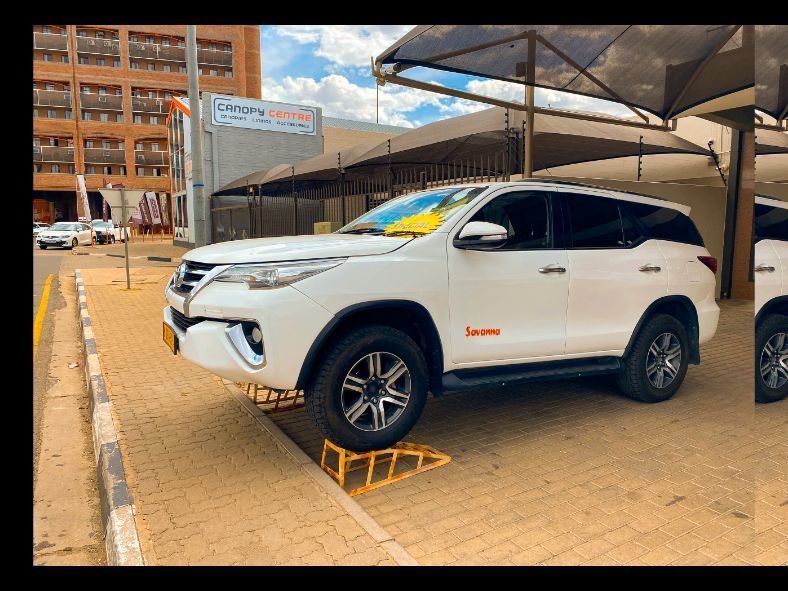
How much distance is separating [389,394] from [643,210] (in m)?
2.98

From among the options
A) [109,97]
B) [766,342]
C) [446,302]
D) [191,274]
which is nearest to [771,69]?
[766,342]

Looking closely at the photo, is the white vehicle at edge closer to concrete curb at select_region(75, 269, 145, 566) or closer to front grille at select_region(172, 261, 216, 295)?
front grille at select_region(172, 261, 216, 295)

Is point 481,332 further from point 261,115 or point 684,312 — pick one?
point 261,115

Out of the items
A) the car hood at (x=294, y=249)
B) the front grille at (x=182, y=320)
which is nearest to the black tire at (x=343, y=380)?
the car hood at (x=294, y=249)

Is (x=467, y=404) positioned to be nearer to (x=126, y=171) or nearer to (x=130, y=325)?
(x=130, y=325)

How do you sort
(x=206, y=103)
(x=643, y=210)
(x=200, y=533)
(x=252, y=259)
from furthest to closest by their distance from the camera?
(x=206, y=103), (x=643, y=210), (x=252, y=259), (x=200, y=533)

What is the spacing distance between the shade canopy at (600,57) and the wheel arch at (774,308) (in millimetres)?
3109

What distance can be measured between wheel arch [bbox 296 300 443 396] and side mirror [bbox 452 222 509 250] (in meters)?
0.56

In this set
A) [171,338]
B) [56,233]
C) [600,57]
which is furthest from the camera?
[56,233]

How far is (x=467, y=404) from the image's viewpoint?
5.09 m

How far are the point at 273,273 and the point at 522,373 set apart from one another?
77.2 inches

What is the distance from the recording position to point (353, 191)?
41.0ft

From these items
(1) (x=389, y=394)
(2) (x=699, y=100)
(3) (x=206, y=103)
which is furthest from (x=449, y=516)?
(3) (x=206, y=103)

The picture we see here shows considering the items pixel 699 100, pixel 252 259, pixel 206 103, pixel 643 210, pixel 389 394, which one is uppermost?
pixel 206 103
